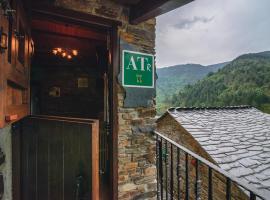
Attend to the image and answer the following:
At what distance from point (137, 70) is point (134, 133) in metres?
0.66

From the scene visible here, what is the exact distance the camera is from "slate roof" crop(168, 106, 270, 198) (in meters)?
4.46

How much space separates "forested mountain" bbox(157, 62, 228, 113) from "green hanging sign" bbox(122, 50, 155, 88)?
26739 millimetres

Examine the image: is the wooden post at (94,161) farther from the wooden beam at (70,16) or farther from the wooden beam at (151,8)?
the wooden beam at (151,8)

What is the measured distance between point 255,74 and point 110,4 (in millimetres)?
28563

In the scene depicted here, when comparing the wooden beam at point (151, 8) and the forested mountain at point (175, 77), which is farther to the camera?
the forested mountain at point (175, 77)

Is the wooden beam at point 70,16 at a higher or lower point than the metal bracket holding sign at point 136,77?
higher

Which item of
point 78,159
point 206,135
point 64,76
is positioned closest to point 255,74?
point 206,135

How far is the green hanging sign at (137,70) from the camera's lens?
6.59 feet

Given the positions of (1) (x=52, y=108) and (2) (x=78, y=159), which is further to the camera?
(1) (x=52, y=108)

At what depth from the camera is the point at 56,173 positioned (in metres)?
1.82

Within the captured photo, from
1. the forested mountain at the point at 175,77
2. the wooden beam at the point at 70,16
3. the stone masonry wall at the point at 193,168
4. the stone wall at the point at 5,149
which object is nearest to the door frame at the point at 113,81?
the wooden beam at the point at 70,16

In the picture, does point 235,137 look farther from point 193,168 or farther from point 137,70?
point 137,70

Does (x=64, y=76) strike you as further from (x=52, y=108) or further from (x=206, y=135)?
(x=206, y=135)

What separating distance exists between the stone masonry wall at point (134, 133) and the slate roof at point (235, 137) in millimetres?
1942
